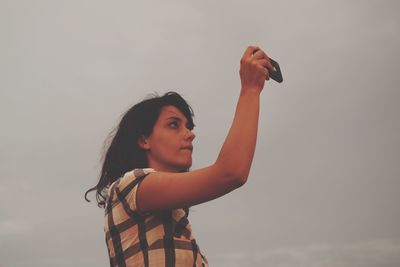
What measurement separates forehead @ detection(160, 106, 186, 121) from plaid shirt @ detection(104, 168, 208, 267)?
109 cm

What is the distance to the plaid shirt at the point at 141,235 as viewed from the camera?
3.20 meters

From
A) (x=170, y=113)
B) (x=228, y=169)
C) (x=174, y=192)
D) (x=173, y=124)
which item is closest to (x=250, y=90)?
(x=228, y=169)

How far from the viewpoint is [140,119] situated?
4.46 metres

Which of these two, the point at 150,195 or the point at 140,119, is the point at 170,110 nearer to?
the point at 140,119

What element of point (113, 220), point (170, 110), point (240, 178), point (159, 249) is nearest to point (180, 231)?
point (159, 249)

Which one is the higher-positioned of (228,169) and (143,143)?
(143,143)

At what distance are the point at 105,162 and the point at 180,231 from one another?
4.63 ft

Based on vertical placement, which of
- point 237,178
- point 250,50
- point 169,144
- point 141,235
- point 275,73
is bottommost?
point 141,235

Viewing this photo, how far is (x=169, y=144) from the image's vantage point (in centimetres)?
410

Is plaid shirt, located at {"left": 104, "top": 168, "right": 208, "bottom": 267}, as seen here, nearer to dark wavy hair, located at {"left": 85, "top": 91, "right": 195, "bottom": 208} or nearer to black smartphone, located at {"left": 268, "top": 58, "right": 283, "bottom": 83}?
dark wavy hair, located at {"left": 85, "top": 91, "right": 195, "bottom": 208}

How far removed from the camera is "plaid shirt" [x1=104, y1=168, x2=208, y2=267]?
320cm

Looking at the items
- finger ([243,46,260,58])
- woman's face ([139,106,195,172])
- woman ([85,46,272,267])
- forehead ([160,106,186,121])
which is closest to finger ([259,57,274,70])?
woman ([85,46,272,267])

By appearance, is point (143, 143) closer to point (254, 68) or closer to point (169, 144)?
point (169, 144)

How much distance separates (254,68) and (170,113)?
144 cm
